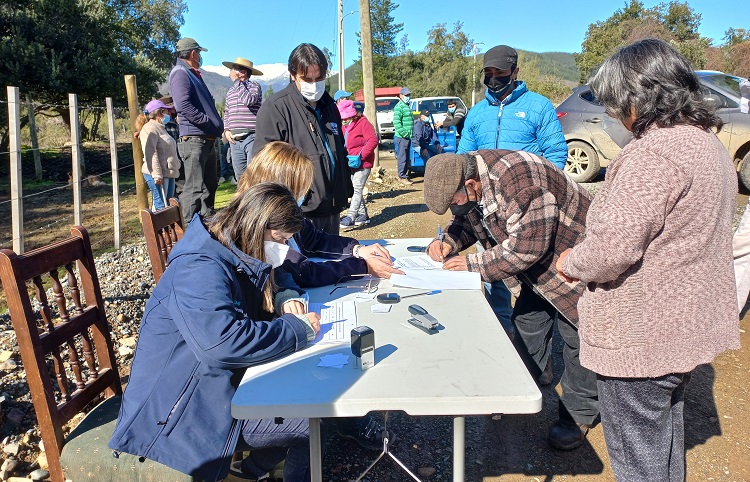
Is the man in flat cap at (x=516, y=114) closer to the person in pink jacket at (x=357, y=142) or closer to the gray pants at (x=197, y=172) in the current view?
the gray pants at (x=197, y=172)

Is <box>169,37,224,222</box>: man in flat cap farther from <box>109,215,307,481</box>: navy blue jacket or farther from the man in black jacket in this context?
<box>109,215,307,481</box>: navy blue jacket

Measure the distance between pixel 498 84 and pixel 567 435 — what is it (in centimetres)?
240

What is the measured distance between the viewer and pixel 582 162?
873cm

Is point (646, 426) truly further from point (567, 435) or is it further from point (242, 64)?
point (242, 64)

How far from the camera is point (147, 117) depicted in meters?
6.64

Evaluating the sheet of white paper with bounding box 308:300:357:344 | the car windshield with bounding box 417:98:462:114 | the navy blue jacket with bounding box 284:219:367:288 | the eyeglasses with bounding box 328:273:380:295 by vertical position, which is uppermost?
the car windshield with bounding box 417:98:462:114

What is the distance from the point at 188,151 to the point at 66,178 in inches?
363

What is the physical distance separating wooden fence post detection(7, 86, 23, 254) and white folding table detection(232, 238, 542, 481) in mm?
3587

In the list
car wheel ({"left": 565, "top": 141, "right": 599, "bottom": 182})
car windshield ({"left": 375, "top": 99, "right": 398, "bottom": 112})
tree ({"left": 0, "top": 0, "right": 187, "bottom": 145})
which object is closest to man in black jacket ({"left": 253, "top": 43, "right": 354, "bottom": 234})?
car wheel ({"left": 565, "top": 141, "right": 599, "bottom": 182})

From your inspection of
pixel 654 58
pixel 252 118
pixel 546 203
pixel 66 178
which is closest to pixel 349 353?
pixel 546 203

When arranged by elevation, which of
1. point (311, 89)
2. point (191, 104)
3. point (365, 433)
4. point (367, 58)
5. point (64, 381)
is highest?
point (367, 58)

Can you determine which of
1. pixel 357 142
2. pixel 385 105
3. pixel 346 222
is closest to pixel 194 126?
pixel 357 142

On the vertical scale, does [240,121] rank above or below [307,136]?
above

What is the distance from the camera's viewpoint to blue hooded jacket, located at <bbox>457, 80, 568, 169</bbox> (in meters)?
3.82
